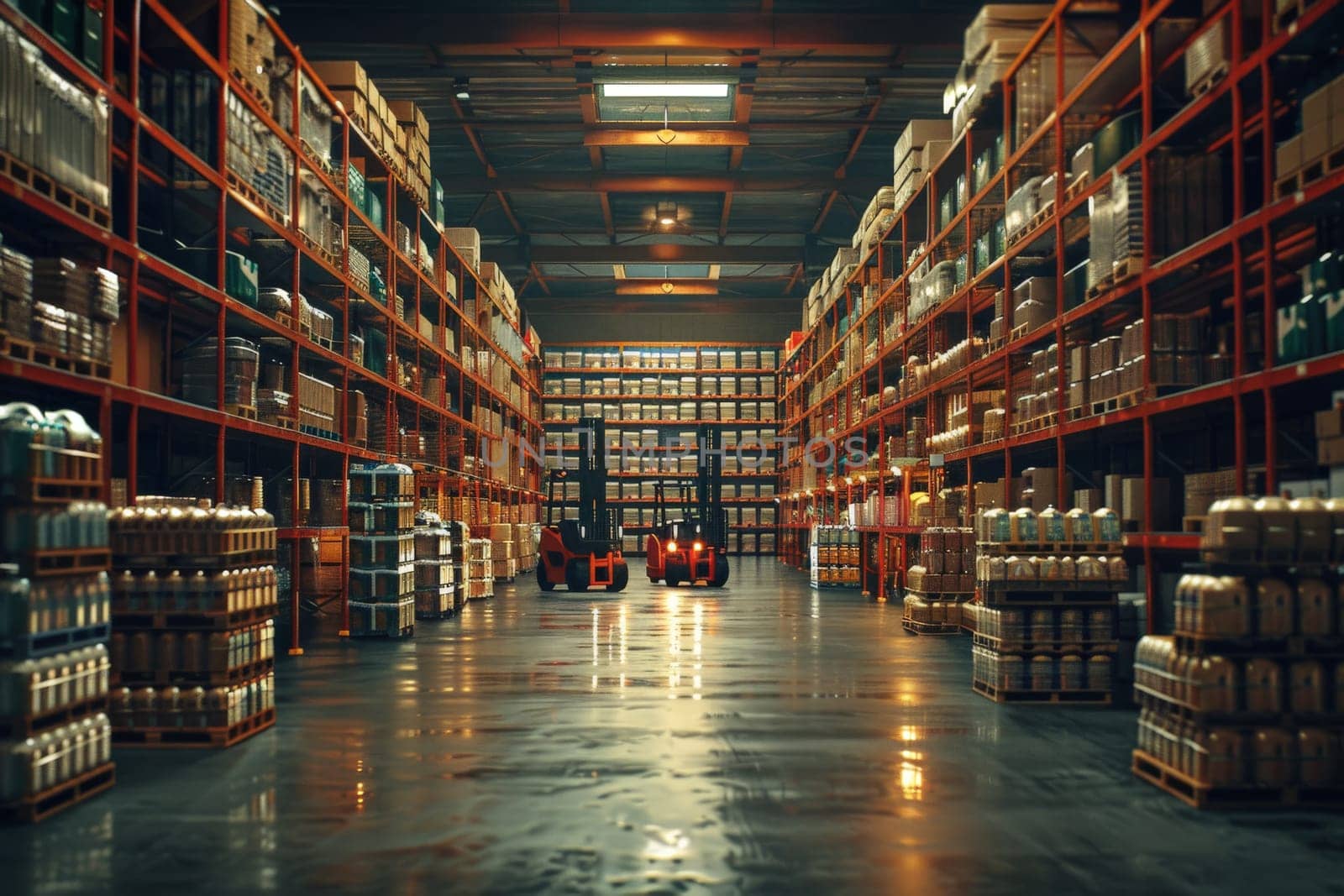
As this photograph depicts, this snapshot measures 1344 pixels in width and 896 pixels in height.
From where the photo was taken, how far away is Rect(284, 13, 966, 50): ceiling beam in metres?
14.9

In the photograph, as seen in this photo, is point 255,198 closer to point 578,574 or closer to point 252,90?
point 252,90

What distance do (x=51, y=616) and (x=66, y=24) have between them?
13.2 ft

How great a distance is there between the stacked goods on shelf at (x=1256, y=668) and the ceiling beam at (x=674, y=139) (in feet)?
50.2

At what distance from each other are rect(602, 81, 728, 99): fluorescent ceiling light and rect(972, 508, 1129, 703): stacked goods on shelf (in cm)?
1167

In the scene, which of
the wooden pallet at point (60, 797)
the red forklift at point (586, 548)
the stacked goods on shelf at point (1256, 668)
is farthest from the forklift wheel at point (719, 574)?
the wooden pallet at point (60, 797)

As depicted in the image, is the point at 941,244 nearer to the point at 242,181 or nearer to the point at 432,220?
the point at 432,220

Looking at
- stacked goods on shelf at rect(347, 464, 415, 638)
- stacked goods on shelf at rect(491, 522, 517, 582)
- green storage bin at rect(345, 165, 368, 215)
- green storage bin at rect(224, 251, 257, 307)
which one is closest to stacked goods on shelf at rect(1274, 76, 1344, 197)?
green storage bin at rect(224, 251, 257, 307)

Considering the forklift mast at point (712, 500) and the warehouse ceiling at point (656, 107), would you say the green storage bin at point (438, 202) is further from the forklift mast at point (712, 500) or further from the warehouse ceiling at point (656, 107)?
the forklift mast at point (712, 500)

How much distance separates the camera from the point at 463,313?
21.1m

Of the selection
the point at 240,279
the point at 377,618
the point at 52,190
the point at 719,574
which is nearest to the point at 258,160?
the point at 240,279

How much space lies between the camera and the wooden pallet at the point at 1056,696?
8086 mm

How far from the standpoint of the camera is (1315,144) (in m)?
6.68

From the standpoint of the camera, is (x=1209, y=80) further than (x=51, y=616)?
Yes

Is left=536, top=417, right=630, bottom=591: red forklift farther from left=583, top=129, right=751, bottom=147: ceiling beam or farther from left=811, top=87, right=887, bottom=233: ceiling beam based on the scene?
left=811, top=87, right=887, bottom=233: ceiling beam
